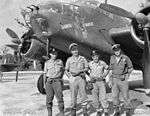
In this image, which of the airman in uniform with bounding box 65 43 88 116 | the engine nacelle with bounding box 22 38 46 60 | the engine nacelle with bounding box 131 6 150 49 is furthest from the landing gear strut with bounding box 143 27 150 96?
the engine nacelle with bounding box 22 38 46 60

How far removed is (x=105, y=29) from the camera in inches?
365

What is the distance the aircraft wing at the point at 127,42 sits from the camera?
8.66 metres

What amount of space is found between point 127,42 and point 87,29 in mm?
1602

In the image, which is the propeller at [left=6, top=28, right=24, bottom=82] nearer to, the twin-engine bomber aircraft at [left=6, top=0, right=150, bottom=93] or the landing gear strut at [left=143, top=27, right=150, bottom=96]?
the twin-engine bomber aircraft at [left=6, top=0, right=150, bottom=93]

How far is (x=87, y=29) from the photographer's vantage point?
880 cm

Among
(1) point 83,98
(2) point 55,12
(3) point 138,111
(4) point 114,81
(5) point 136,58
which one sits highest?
(2) point 55,12

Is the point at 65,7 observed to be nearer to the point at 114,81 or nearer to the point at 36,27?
the point at 36,27

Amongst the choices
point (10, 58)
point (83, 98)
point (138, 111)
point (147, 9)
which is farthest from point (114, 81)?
point (10, 58)

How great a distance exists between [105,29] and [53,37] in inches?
92.4

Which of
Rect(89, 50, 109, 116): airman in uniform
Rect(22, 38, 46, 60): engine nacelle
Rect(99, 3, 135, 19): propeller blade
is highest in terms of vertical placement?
Rect(99, 3, 135, 19): propeller blade

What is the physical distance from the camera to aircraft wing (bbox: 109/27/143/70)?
28.4 ft

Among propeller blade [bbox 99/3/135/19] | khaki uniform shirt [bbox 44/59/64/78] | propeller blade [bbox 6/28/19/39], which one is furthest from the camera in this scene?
propeller blade [bbox 6/28/19/39]

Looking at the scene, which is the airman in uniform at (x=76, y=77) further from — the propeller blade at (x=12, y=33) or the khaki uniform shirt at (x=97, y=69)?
the propeller blade at (x=12, y=33)

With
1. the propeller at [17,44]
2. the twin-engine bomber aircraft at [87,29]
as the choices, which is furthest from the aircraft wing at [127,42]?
the propeller at [17,44]
